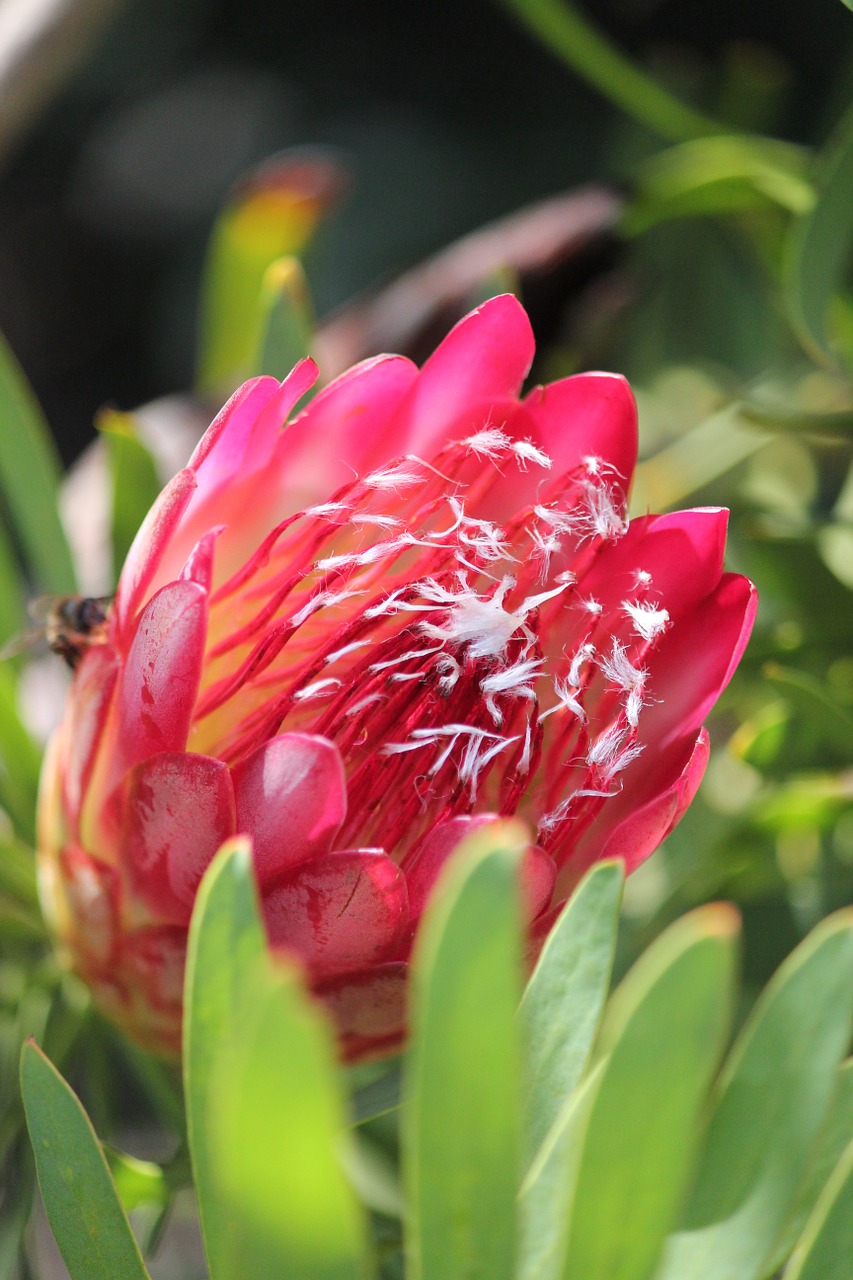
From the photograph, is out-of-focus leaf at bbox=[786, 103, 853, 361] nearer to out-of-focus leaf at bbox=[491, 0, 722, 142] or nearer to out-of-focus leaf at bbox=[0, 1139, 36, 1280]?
out-of-focus leaf at bbox=[491, 0, 722, 142]

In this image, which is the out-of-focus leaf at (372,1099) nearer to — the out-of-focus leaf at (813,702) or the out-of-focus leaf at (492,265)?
the out-of-focus leaf at (813,702)

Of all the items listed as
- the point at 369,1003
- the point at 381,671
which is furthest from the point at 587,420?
the point at 369,1003

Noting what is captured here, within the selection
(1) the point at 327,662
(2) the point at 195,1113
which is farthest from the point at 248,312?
(2) the point at 195,1113

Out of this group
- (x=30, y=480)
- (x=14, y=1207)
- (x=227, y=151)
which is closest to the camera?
(x=14, y=1207)

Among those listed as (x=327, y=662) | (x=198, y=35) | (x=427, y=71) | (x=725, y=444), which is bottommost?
(x=725, y=444)

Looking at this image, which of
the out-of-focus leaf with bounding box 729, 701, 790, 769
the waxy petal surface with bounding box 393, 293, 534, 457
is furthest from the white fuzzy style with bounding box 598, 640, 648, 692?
the out-of-focus leaf with bounding box 729, 701, 790, 769

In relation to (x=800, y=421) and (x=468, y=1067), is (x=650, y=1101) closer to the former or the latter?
(x=468, y=1067)

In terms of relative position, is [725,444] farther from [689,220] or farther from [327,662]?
[327,662]
